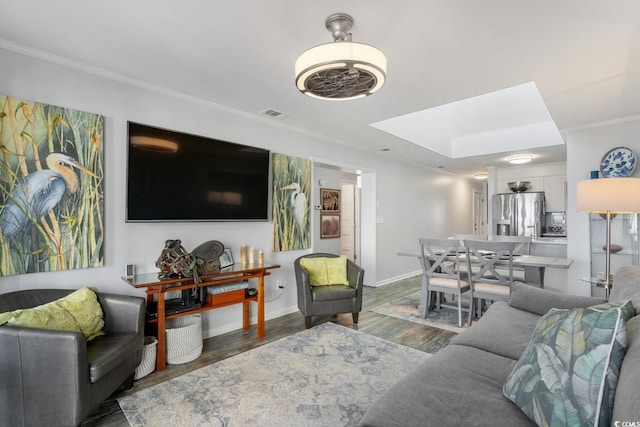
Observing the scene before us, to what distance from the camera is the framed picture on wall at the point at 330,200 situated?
611 centimetres

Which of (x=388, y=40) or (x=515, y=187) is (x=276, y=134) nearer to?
(x=388, y=40)

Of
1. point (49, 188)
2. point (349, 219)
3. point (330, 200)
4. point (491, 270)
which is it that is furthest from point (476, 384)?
point (349, 219)

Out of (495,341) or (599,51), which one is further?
(599,51)

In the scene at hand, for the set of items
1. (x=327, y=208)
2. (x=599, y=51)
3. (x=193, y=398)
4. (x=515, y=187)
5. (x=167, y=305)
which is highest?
(x=599, y=51)

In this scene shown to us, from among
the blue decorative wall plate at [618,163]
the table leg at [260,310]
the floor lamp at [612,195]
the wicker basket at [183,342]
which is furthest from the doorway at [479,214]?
the wicker basket at [183,342]

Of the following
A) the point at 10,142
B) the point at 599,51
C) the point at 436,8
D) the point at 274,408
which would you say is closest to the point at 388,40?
the point at 436,8

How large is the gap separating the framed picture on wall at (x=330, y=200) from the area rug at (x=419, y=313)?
2.25 meters

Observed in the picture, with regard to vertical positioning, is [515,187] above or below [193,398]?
above

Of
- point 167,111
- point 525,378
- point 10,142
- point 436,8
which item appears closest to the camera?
point 525,378

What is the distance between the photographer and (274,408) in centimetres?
204

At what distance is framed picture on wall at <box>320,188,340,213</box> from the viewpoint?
6.11 meters

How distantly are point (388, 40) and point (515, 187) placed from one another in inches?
232

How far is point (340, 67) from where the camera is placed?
5.78 feet

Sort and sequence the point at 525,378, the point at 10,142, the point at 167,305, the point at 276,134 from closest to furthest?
the point at 525,378 → the point at 10,142 → the point at 167,305 → the point at 276,134
